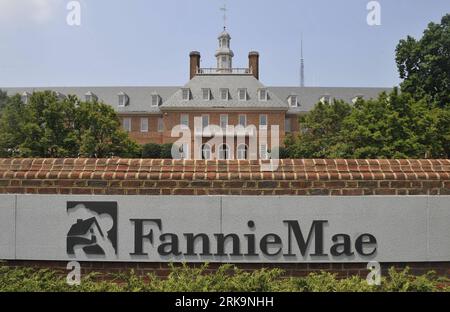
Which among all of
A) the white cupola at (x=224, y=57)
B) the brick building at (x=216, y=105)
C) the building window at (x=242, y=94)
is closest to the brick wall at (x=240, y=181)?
the brick building at (x=216, y=105)

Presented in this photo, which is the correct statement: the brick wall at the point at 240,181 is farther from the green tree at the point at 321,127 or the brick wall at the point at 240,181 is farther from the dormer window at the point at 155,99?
the dormer window at the point at 155,99

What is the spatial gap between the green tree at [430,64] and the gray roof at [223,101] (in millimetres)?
21188

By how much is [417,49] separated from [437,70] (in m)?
2.34

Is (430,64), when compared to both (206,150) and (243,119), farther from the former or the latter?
(206,150)

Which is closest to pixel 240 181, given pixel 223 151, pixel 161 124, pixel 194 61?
pixel 223 151

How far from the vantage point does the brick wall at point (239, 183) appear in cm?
523

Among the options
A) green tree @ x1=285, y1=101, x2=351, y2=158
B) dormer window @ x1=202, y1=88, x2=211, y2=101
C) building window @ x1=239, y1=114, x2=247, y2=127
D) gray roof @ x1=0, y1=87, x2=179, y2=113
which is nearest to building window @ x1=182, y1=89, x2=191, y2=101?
dormer window @ x1=202, y1=88, x2=211, y2=101

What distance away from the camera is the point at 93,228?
17.1ft

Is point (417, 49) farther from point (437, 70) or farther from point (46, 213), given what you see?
point (46, 213)

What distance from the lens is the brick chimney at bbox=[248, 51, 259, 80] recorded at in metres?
58.8

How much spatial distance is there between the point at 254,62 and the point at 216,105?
42.3ft

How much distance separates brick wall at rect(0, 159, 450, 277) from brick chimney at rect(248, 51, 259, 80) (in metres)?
54.8

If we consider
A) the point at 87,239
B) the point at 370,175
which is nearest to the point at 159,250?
the point at 87,239
